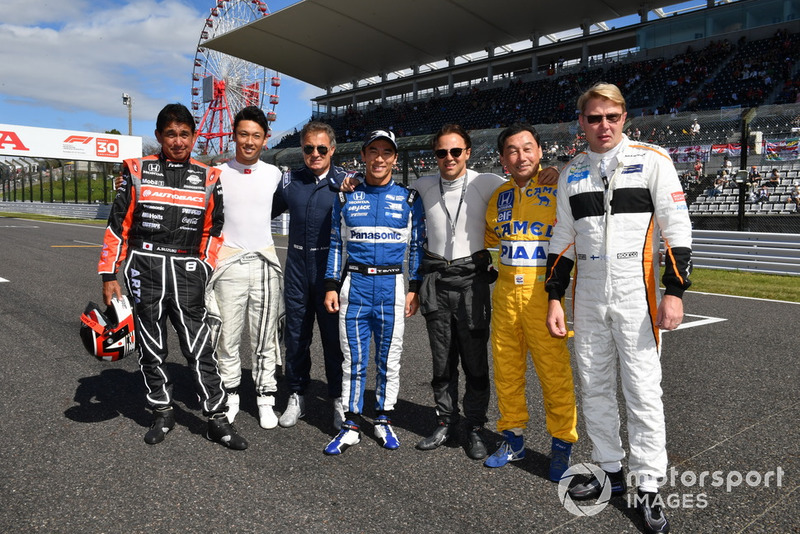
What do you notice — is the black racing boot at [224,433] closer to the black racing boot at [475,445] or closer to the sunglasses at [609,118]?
the black racing boot at [475,445]

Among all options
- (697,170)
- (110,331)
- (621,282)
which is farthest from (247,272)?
(697,170)

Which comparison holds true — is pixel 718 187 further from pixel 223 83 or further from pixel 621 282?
pixel 223 83

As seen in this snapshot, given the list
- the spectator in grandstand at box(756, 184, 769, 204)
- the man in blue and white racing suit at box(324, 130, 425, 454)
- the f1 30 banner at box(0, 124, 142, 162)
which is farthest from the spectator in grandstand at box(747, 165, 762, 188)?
the f1 30 banner at box(0, 124, 142, 162)

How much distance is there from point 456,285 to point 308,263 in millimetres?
1006

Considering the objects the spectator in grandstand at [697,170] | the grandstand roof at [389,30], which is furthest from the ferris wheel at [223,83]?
the spectator in grandstand at [697,170]

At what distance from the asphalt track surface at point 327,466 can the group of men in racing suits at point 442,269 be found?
18 centimetres

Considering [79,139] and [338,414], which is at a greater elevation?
[79,139]

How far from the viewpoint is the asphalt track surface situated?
2410 mm

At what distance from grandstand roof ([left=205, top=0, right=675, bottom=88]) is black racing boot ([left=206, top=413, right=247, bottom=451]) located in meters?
31.0

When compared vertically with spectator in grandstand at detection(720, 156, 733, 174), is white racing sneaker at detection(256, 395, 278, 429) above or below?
below

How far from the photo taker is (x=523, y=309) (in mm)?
2924

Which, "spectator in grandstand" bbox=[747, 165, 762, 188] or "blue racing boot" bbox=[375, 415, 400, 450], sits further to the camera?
"spectator in grandstand" bbox=[747, 165, 762, 188]

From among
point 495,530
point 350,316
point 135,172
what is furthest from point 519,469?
point 135,172

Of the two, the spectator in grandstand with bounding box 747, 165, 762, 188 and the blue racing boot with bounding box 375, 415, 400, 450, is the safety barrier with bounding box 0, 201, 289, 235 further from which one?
the blue racing boot with bounding box 375, 415, 400, 450
